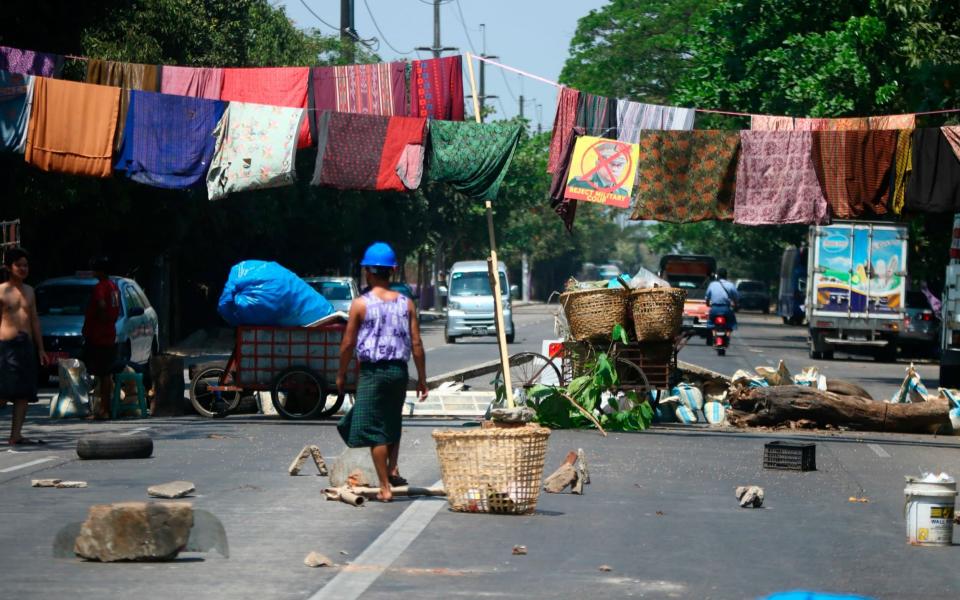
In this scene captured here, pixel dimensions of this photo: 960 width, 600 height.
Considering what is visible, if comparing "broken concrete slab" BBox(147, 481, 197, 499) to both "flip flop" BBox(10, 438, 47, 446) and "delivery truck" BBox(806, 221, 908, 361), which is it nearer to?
"flip flop" BBox(10, 438, 47, 446)

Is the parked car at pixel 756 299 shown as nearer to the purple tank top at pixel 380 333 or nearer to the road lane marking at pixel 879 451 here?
the road lane marking at pixel 879 451

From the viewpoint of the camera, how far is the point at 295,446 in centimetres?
1510

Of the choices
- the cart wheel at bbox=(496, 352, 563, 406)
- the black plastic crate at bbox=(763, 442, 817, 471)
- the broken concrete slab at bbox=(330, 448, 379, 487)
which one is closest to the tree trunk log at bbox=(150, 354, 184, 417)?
the cart wheel at bbox=(496, 352, 563, 406)

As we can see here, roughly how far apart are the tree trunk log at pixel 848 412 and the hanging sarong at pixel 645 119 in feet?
12.5

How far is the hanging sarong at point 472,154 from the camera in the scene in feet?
62.2

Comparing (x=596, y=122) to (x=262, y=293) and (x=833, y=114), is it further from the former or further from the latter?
(x=833, y=114)

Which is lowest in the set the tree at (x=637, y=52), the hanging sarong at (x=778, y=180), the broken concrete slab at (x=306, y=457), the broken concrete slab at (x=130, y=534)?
the broken concrete slab at (x=306, y=457)

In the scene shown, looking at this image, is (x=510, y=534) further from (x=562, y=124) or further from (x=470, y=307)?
(x=470, y=307)

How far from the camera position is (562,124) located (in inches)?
762

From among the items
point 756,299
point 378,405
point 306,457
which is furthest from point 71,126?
point 756,299

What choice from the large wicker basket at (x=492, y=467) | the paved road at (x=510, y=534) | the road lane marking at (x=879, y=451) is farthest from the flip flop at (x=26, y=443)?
the road lane marking at (x=879, y=451)

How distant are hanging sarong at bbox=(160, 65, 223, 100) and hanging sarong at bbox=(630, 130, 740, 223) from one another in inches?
219

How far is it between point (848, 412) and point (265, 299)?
23.4 ft

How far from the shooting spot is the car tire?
1359 centimetres
